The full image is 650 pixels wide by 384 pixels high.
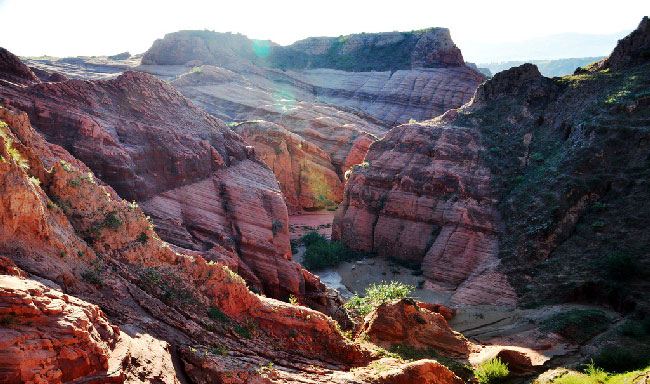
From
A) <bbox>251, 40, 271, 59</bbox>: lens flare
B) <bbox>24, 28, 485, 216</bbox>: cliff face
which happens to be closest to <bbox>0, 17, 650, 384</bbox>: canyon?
<bbox>24, 28, 485, 216</bbox>: cliff face

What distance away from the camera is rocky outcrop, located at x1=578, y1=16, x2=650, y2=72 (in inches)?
1085

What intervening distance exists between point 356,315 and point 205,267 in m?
7.68

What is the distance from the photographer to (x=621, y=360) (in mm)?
13477

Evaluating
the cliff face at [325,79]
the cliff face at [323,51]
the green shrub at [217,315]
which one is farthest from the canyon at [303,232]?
the cliff face at [323,51]

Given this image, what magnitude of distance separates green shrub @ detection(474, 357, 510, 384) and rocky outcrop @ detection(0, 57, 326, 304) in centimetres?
721

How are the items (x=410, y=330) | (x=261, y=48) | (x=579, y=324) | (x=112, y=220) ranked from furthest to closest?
(x=261, y=48) → (x=579, y=324) → (x=410, y=330) → (x=112, y=220)

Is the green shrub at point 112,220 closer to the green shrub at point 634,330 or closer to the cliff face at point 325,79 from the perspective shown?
the green shrub at point 634,330

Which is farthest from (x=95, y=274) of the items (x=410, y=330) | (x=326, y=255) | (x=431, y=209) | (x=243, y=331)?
(x=431, y=209)

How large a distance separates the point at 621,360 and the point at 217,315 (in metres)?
11.1

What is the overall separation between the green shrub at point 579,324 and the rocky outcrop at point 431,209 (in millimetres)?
3881

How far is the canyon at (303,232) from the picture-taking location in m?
8.34

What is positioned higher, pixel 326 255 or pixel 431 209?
pixel 431 209

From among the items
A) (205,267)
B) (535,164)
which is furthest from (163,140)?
(535,164)

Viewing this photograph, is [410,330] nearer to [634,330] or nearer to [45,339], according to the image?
[634,330]
